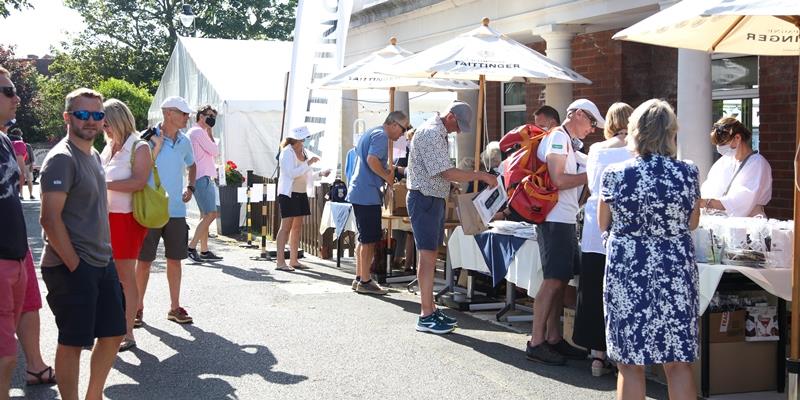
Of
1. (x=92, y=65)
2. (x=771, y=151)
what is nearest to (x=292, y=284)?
(x=771, y=151)

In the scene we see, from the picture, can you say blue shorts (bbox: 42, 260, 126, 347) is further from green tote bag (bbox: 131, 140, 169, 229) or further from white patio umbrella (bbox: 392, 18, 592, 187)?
white patio umbrella (bbox: 392, 18, 592, 187)

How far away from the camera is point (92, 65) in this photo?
53938 mm

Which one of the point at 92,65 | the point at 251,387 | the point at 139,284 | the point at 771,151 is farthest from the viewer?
the point at 92,65

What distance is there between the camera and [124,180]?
6.97 metres

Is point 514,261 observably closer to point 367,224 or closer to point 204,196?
point 367,224

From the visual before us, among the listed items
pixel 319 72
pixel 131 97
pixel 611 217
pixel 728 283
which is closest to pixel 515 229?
pixel 728 283

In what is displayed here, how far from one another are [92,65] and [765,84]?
4848cm

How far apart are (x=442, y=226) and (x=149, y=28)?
52.2m

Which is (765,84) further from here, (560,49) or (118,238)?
(118,238)

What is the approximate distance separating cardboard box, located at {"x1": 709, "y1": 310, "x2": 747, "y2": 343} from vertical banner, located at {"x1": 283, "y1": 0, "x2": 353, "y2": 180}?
783cm

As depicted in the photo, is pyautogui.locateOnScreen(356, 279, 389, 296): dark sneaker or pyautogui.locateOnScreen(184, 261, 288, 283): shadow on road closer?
pyautogui.locateOnScreen(356, 279, 389, 296): dark sneaker

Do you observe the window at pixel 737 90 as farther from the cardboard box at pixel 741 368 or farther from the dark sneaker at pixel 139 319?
the dark sneaker at pixel 139 319

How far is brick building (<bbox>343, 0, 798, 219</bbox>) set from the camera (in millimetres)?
10148

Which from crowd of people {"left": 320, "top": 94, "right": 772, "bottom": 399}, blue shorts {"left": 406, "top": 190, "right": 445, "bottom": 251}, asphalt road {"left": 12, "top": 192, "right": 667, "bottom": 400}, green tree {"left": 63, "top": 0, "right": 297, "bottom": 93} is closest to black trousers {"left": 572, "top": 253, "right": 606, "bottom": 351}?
crowd of people {"left": 320, "top": 94, "right": 772, "bottom": 399}
